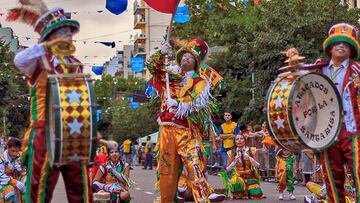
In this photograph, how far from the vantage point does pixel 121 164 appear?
48.4 feet

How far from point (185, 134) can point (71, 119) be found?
15.3 ft

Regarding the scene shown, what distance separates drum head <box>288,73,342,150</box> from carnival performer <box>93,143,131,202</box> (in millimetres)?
5438

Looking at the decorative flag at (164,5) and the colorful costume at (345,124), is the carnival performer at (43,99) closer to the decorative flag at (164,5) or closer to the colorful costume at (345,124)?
the colorful costume at (345,124)

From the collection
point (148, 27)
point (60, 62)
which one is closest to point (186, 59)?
point (60, 62)

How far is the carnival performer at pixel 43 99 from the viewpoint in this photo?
28.2 ft

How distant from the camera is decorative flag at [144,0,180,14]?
45.2ft

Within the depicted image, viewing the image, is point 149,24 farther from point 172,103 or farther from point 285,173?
point 172,103

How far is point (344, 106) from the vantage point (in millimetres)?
9609

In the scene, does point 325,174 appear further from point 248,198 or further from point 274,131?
point 248,198

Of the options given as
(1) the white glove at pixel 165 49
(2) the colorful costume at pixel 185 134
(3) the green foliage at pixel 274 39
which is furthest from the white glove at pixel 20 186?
(3) the green foliage at pixel 274 39

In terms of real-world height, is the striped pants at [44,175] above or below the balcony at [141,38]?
below

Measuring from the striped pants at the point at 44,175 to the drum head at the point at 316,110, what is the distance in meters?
2.08

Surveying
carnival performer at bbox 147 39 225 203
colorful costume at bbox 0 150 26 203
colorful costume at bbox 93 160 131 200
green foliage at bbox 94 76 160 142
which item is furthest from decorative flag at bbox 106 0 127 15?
green foliage at bbox 94 76 160 142

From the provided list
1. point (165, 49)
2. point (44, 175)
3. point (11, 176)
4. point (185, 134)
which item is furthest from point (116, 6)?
point (44, 175)
